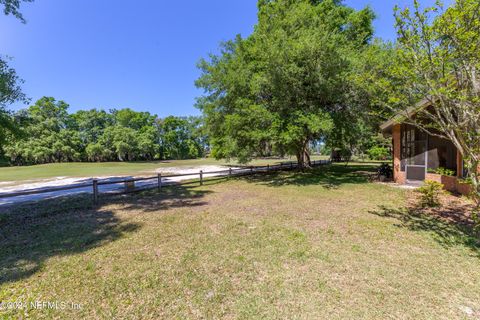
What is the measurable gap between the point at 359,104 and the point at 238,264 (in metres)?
13.2

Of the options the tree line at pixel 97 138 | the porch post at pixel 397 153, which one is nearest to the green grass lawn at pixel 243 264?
the porch post at pixel 397 153

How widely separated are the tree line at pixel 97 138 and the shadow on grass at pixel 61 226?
964 inches

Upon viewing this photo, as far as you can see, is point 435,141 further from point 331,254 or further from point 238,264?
point 238,264

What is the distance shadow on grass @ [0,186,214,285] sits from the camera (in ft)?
13.4

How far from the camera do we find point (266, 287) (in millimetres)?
3070

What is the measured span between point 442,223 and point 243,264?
18.4ft

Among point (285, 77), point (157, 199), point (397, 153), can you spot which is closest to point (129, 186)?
point (157, 199)

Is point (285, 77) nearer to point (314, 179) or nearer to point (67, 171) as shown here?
point (314, 179)

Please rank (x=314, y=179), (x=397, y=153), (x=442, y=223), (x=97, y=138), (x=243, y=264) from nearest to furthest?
(x=243, y=264) < (x=442, y=223) < (x=397, y=153) < (x=314, y=179) < (x=97, y=138)

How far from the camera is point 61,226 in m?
5.84

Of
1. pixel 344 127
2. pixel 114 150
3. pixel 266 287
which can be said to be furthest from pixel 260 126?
pixel 114 150

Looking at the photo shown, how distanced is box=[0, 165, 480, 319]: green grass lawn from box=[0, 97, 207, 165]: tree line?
27727 millimetres

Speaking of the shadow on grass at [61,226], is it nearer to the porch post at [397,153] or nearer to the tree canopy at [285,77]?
the tree canopy at [285,77]

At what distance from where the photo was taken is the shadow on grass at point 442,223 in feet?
14.7
